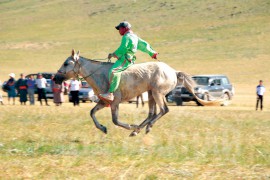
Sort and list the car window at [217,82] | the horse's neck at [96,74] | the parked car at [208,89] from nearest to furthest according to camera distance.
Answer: the horse's neck at [96,74]
the parked car at [208,89]
the car window at [217,82]

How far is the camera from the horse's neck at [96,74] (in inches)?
520

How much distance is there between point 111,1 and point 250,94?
73.2 meters

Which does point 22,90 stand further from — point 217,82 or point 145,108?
point 217,82

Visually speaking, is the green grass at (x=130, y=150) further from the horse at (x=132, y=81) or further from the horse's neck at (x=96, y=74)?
the horse's neck at (x=96, y=74)

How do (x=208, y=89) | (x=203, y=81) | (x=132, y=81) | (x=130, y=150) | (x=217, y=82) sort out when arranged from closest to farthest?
(x=130, y=150) → (x=132, y=81) → (x=208, y=89) → (x=203, y=81) → (x=217, y=82)

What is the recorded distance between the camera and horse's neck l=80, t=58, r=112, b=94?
1320 centimetres

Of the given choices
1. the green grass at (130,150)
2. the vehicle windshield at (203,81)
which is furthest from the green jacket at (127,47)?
the vehicle windshield at (203,81)

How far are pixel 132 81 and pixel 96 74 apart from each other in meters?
0.88

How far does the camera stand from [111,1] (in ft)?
392

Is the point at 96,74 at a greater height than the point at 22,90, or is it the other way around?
the point at 96,74

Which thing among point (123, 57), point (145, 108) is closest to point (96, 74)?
point (123, 57)

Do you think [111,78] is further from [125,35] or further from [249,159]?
[249,159]

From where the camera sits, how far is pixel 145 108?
28391mm

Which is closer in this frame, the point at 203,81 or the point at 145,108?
the point at 145,108
